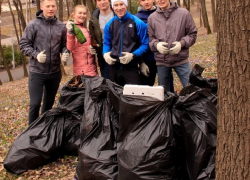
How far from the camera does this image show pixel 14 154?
3467mm

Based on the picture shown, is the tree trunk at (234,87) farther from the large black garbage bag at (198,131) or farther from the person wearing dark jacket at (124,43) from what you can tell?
the person wearing dark jacket at (124,43)

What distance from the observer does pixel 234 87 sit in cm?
173

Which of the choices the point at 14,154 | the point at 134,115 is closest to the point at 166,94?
the point at 134,115

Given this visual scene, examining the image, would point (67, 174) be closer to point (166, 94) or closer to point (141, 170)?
point (141, 170)

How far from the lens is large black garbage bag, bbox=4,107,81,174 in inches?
136

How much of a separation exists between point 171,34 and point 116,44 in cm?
69

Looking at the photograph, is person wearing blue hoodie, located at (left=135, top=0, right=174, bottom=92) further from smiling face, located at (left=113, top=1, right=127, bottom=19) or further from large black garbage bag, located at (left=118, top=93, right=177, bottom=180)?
large black garbage bag, located at (left=118, top=93, right=177, bottom=180)

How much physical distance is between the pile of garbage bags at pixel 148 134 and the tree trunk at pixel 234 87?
724mm

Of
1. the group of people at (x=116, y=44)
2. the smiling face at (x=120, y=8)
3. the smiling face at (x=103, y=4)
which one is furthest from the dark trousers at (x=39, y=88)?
the smiling face at (x=120, y=8)

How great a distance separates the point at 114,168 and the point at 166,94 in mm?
857

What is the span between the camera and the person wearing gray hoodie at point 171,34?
3.55m

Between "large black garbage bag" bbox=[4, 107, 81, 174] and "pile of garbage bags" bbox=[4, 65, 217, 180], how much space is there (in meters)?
0.55

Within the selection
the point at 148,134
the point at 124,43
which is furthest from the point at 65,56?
the point at 148,134

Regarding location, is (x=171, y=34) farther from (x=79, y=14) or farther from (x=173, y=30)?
(x=79, y=14)
